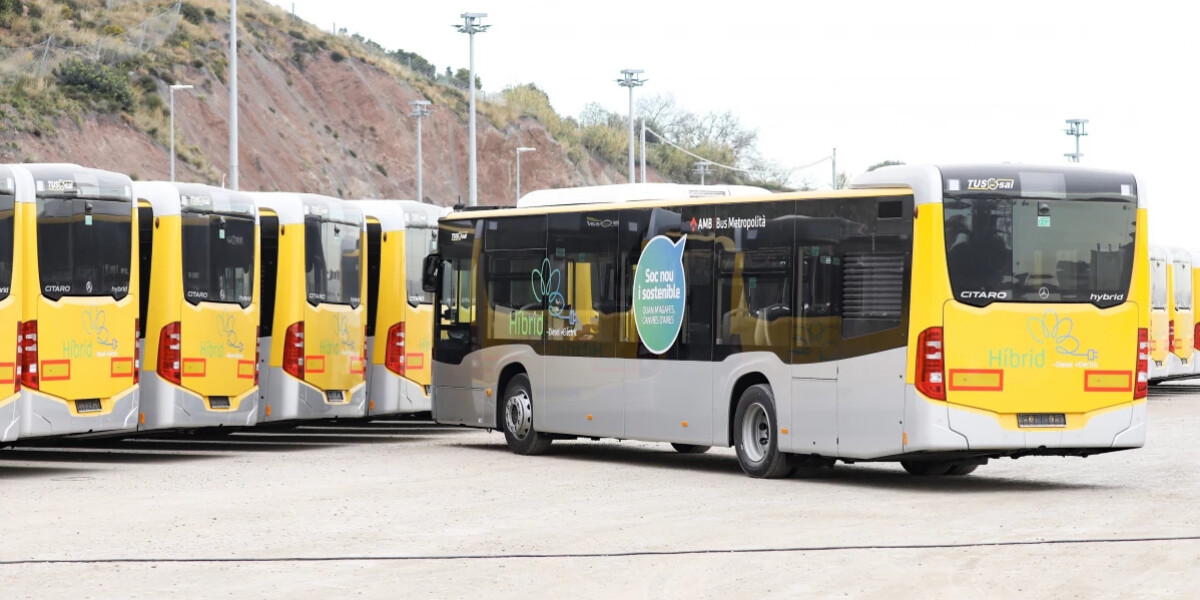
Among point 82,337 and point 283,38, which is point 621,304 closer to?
point 82,337

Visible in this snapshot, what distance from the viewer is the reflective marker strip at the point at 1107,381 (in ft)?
56.2

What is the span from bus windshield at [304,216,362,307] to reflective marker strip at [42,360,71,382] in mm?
4581

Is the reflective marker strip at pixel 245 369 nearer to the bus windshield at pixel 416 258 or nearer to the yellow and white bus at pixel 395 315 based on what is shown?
the yellow and white bus at pixel 395 315

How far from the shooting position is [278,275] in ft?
76.3

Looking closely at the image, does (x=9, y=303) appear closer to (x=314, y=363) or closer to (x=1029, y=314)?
(x=314, y=363)

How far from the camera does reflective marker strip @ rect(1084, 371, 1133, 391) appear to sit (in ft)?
56.2

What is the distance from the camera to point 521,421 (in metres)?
22.6

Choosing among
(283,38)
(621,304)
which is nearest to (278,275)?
(621,304)

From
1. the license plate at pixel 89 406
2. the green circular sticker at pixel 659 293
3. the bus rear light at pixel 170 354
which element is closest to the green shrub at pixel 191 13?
the bus rear light at pixel 170 354

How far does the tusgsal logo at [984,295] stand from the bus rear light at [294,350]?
31.4 feet

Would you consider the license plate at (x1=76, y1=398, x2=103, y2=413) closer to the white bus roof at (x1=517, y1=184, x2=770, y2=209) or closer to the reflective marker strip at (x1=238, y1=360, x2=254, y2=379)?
the reflective marker strip at (x1=238, y1=360, x2=254, y2=379)

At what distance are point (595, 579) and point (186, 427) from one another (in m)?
11.5

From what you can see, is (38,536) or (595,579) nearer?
(595,579)

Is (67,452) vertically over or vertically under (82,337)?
under
